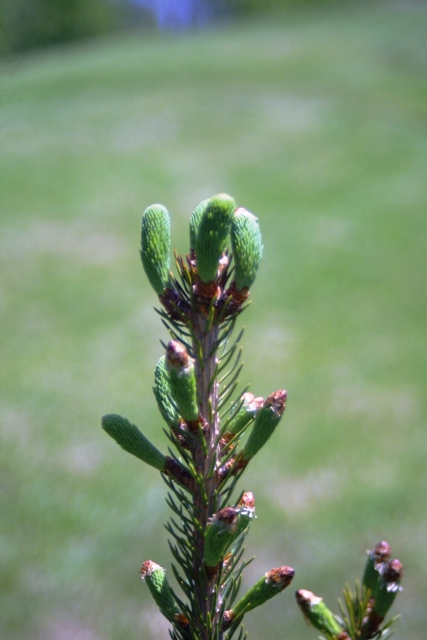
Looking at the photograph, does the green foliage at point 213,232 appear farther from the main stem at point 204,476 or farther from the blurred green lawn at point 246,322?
the blurred green lawn at point 246,322

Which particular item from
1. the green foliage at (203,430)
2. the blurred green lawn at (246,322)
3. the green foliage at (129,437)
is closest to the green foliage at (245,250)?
the green foliage at (203,430)

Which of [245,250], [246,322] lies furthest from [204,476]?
[246,322]

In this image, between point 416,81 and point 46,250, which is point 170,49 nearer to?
point 416,81

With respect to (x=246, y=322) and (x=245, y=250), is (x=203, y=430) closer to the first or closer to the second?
(x=245, y=250)

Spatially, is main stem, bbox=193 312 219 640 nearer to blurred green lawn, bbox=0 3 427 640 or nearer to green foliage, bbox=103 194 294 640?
green foliage, bbox=103 194 294 640

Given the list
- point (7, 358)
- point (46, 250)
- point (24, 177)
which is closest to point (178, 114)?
point (24, 177)
